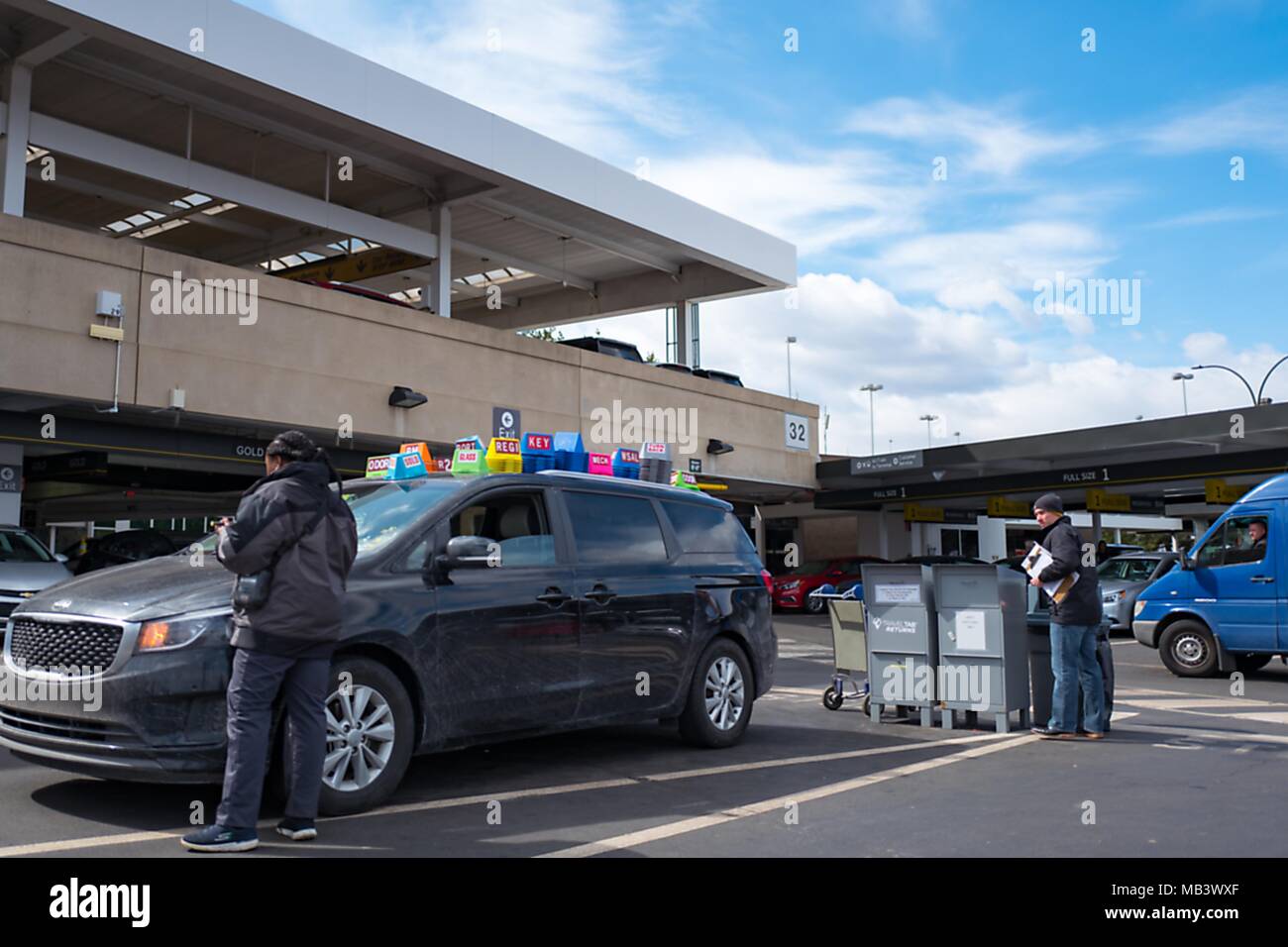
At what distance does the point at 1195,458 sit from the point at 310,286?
21.5 metres

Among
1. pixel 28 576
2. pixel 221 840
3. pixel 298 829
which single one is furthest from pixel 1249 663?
pixel 28 576

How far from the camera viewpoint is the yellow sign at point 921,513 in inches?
1435

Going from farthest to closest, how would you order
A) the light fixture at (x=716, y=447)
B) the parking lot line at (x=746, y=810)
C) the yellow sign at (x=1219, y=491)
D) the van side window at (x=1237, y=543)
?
the yellow sign at (x=1219, y=491), the light fixture at (x=716, y=447), the van side window at (x=1237, y=543), the parking lot line at (x=746, y=810)

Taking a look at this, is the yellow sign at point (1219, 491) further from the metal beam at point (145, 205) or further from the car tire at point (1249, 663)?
the metal beam at point (145, 205)

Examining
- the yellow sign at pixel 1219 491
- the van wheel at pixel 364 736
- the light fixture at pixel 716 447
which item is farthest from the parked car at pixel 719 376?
the van wheel at pixel 364 736

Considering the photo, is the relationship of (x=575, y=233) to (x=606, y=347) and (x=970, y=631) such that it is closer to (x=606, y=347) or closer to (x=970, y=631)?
(x=606, y=347)

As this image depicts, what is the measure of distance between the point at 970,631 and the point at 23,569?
10053 mm

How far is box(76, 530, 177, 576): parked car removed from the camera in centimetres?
1877

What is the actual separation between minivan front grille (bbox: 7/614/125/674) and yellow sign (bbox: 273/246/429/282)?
20.8 meters

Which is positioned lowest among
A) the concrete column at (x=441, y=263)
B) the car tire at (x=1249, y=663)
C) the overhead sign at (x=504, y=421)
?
the car tire at (x=1249, y=663)

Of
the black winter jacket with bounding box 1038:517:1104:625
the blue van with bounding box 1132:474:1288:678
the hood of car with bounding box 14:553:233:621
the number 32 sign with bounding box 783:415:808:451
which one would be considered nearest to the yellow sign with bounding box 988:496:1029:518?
the number 32 sign with bounding box 783:415:808:451

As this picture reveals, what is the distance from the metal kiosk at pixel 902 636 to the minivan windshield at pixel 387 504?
4.05 m

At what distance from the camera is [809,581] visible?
30.5 m
